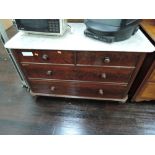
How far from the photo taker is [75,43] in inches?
39.6

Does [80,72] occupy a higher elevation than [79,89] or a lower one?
higher

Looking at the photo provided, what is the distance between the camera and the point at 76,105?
1471 millimetres

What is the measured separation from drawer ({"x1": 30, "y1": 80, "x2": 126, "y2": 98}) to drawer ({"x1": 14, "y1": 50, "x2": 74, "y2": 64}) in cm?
26

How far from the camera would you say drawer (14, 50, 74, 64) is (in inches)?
40.7

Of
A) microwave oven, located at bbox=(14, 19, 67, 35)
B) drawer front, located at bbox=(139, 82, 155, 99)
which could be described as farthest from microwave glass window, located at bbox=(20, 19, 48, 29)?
drawer front, located at bbox=(139, 82, 155, 99)

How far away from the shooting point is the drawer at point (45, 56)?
1.03m

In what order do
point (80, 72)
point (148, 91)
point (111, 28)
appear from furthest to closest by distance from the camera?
point (148, 91) → point (80, 72) → point (111, 28)

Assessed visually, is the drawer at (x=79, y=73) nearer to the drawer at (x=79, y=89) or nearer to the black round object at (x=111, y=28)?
the drawer at (x=79, y=89)

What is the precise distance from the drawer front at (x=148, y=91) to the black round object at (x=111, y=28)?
499mm

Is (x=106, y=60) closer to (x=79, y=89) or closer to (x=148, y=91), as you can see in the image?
(x=79, y=89)

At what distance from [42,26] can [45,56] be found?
0.72 feet

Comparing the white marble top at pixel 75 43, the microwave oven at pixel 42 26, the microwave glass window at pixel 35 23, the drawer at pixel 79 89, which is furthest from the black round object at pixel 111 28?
the drawer at pixel 79 89

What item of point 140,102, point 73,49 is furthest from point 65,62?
point 140,102

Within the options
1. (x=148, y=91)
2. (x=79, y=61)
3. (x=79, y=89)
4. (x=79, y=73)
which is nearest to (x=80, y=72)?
(x=79, y=73)
